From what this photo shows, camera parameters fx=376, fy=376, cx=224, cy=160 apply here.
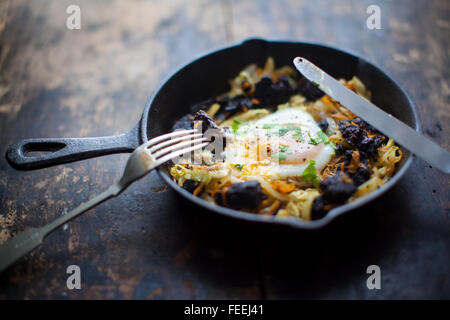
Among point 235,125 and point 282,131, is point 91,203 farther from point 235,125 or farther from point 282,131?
point 282,131

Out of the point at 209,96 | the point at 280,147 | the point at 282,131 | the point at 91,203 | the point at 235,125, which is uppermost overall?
the point at 209,96

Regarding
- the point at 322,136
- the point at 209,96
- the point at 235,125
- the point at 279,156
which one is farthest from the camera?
the point at 209,96

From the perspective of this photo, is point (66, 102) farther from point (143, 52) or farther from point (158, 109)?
point (158, 109)

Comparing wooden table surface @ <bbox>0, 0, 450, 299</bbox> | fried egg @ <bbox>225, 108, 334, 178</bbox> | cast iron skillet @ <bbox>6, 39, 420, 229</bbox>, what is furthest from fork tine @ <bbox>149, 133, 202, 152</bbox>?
wooden table surface @ <bbox>0, 0, 450, 299</bbox>

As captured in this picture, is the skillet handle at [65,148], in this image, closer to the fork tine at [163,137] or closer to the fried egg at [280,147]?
the fork tine at [163,137]

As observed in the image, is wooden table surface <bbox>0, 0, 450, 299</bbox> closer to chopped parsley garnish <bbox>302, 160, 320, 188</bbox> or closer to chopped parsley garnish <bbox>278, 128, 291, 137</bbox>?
chopped parsley garnish <bbox>302, 160, 320, 188</bbox>

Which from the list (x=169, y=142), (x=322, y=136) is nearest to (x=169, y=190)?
(x=169, y=142)

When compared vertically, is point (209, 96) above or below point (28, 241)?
above
